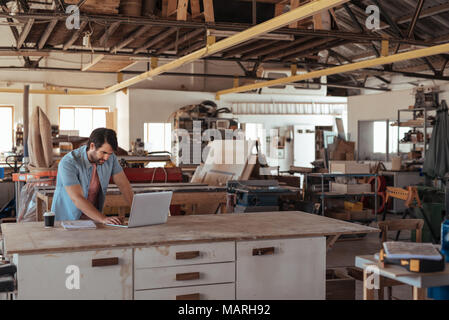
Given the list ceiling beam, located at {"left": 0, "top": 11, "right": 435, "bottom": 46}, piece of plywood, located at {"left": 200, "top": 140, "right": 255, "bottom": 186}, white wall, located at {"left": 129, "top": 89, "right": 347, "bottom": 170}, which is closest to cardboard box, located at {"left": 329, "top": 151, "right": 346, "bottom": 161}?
ceiling beam, located at {"left": 0, "top": 11, "right": 435, "bottom": 46}

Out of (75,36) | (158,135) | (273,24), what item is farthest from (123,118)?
(273,24)

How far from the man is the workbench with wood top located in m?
0.32

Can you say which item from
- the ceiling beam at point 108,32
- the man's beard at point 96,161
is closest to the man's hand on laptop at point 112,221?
the man's beard at point 96,161

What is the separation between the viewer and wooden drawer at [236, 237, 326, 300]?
352cm

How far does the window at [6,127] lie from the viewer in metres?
16.9

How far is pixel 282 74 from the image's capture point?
57.8ft

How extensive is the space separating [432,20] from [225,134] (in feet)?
18.7

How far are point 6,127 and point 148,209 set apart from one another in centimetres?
1470

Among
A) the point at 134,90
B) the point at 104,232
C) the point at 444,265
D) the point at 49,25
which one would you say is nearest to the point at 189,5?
the point at 49,25

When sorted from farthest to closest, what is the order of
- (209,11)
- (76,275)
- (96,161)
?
(209,11)
(96,161)
(76,275)

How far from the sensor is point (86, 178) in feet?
14.1

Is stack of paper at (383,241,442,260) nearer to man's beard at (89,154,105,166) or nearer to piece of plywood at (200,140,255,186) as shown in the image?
man's beard at (89,154,105,166)

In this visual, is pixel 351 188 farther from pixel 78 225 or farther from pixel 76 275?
pixel 76 275

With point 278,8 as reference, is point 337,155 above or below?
below
